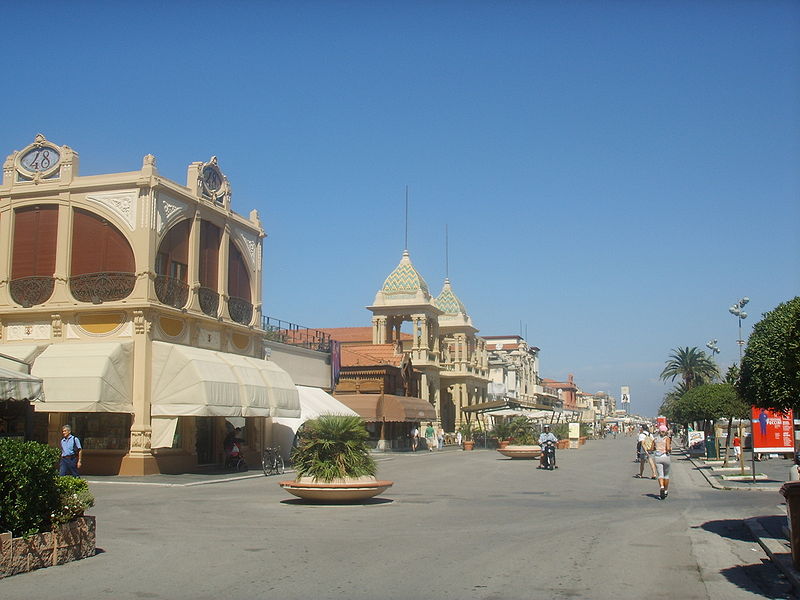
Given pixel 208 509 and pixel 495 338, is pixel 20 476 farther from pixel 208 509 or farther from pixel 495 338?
pixel 495 338

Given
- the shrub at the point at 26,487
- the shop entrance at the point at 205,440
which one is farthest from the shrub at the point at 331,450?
the shop entrance at the point at 205,440

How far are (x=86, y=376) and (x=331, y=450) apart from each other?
36.4ft

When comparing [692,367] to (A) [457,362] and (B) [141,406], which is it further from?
(B) [141,406]

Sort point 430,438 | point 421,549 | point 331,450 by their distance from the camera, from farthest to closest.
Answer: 1. point 430,438
2. point 331,450
3. point 421,549

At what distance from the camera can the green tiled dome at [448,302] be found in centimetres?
8000

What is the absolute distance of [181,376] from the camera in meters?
27.0

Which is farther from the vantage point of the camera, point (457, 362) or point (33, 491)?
point (457, 362)

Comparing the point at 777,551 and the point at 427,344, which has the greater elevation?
the point at 427,344

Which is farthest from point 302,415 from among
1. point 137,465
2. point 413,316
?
point 413,316

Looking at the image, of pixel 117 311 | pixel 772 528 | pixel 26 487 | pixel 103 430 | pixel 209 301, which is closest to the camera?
pixel 26 487

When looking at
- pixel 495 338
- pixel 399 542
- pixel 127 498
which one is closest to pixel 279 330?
pixel 127 498

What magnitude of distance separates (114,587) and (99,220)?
68.6 ft

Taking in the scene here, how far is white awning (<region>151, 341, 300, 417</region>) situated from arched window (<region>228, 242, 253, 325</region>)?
7.73 ft

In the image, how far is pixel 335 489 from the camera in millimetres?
17438
